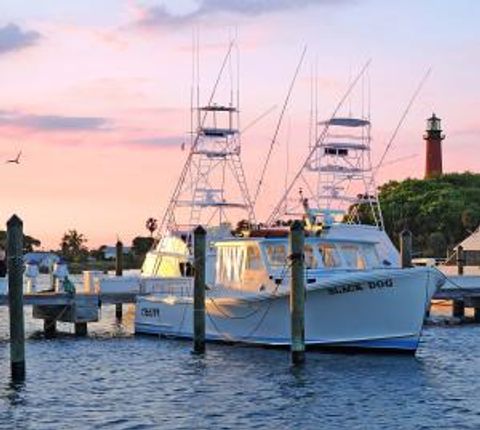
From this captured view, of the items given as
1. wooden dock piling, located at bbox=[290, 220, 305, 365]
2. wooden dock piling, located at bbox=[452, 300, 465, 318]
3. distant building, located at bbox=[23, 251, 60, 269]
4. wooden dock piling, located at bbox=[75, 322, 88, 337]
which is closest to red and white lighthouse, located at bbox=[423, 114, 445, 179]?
distant building, located at bbox=[23, 251, 60, 269]

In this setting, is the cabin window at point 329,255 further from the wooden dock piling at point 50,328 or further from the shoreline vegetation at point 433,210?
the shoreline vegetation at point 433,210

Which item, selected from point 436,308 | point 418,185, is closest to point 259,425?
point 436,308

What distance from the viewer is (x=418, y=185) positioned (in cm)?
10681

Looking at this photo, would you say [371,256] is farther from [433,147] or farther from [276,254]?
[433,147]

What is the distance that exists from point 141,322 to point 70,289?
2984 mm

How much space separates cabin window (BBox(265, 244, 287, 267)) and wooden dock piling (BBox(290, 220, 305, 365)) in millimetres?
5753

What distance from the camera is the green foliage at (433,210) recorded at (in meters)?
93.9

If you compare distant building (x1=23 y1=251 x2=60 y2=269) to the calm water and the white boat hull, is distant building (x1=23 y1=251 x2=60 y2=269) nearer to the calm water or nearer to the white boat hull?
the white boat hull

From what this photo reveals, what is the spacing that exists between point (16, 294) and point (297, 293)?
23.2 ft

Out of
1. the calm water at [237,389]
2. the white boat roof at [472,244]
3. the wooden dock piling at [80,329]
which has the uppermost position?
the white boat roof at [472,244]

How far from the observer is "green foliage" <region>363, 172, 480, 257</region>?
93.9 meters

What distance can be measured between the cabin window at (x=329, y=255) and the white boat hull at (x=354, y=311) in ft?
7.23

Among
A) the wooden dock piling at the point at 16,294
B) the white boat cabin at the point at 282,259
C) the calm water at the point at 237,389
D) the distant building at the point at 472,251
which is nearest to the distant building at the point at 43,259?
the distant building at the point at 472,251

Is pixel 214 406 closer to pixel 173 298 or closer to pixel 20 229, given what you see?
pixel 20 229
